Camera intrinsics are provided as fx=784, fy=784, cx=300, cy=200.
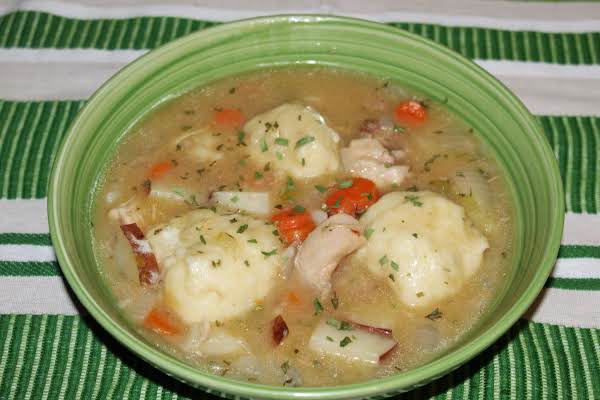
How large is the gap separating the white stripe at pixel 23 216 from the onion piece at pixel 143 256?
27.5 inches

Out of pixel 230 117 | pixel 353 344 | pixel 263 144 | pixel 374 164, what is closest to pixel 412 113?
pixel 374 164

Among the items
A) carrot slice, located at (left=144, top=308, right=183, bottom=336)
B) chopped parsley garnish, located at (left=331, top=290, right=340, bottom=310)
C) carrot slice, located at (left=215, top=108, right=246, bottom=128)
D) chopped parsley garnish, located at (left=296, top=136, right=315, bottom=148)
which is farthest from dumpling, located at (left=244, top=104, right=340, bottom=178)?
carrot slice, located at (left=144, top=308, right=183, bottom=336)

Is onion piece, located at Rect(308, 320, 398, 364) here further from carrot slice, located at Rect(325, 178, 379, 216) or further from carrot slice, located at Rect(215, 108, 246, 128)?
carrot slice, located at Rect(215, 108, 246, 128)

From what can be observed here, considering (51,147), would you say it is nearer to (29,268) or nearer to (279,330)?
(29,268)

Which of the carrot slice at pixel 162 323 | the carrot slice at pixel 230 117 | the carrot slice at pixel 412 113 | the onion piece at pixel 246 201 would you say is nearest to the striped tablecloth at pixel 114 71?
the carrot slice at pixel 162 323

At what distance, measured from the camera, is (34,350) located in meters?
3.09

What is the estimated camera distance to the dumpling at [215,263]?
109 inches

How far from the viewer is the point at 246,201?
10.4 feet

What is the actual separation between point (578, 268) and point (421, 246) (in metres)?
0.91

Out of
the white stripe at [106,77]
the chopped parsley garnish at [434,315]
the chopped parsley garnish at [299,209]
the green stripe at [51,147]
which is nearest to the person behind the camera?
the chopped parsley garnish at [434,315]

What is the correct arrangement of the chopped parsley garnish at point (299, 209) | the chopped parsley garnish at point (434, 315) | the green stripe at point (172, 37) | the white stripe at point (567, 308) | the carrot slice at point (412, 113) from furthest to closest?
the green stripe at point (172, 37)
the carrot slice at point (412, 113)
the white stripe at point (567, 308)
the chopped parsley garnish at point (299, 209)
the chopped parsley garnish at point (434, 315)

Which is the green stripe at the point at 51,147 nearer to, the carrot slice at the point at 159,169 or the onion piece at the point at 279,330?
the carrot slice at the point at 159,169

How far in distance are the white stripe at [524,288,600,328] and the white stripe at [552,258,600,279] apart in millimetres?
81

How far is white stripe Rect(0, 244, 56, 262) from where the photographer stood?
339 cm
